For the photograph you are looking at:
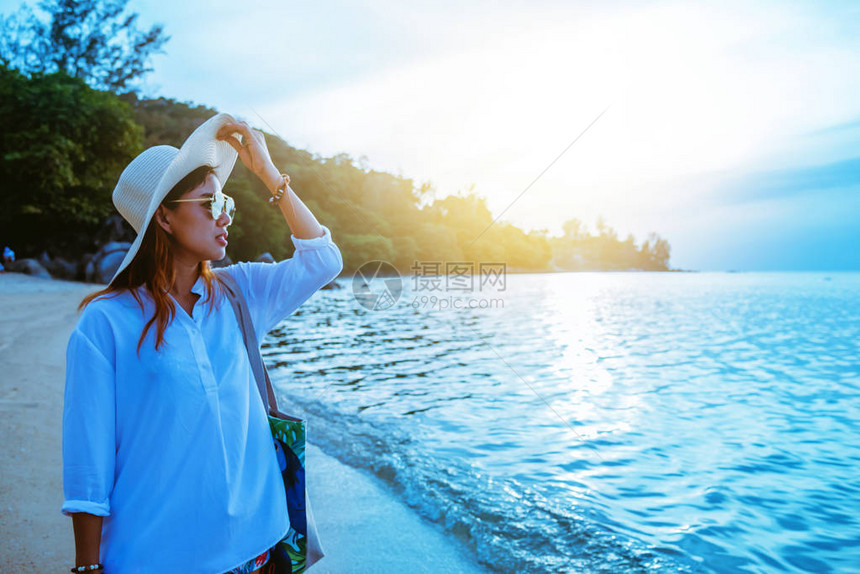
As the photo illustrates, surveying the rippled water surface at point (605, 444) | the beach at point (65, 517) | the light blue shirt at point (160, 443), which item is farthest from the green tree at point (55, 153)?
the light blue shirt at point (160, 443)

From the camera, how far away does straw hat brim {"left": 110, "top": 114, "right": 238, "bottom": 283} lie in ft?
4.14

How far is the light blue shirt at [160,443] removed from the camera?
1.13m

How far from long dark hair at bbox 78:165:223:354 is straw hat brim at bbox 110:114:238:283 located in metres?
0.02

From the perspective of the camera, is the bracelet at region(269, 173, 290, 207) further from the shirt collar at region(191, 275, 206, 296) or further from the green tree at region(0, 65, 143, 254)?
the green tree at region(0, 65, 143, 254)

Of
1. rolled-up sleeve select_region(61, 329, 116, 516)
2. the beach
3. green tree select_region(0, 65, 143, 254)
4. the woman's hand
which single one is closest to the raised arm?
the woman's hand

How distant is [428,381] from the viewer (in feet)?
25.0

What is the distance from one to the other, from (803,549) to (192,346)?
402cm

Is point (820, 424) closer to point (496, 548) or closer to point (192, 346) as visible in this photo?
point (496, 548)

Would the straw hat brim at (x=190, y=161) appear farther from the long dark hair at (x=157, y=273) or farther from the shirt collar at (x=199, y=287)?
the shirt collar at (x=199, y=287)

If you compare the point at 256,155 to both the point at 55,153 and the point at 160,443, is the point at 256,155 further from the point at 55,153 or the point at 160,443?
the point at 55,153

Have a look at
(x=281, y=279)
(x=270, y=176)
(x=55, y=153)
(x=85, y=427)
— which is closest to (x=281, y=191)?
(x=270, y=176)

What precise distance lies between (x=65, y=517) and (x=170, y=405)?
98.8 inches

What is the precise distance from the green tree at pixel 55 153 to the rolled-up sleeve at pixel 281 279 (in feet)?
85.4

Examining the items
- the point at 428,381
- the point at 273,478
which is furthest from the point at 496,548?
the point at 428,381
